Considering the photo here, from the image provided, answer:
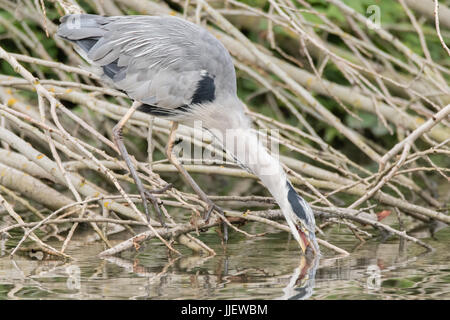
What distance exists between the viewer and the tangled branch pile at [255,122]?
481 cm

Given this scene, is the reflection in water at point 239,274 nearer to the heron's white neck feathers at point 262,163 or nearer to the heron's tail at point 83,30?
the heron's white neck feathers at point 262,163

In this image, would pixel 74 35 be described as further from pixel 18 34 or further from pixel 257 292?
pixel 257 292

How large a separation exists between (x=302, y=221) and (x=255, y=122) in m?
3.08

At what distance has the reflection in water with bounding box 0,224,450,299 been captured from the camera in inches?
147

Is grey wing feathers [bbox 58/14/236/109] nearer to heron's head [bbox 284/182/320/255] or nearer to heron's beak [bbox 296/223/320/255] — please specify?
heron's head [bbox 284/182/320/255]

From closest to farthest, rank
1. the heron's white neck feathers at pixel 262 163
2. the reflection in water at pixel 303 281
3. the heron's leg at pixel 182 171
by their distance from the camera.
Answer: the reflection in water at pixel 303 281 → the heron's white neck feathers at pixel 262 163 → the heron's leg at pixel 182 171

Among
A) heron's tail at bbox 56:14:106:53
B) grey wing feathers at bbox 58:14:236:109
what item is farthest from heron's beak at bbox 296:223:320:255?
heron's tail at bbox 56:14:106:53

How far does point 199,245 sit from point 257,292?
3.97 ft

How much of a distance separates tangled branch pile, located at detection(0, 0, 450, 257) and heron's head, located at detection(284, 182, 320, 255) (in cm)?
13

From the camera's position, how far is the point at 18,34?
718 centimetres

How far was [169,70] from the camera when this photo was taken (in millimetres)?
5324

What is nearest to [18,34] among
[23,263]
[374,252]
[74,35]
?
[74,35]

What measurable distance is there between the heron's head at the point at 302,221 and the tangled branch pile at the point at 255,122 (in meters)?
0.13

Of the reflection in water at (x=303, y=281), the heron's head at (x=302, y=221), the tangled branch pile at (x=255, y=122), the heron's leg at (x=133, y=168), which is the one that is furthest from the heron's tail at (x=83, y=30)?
the reflection in water at (x=303, y=281)
